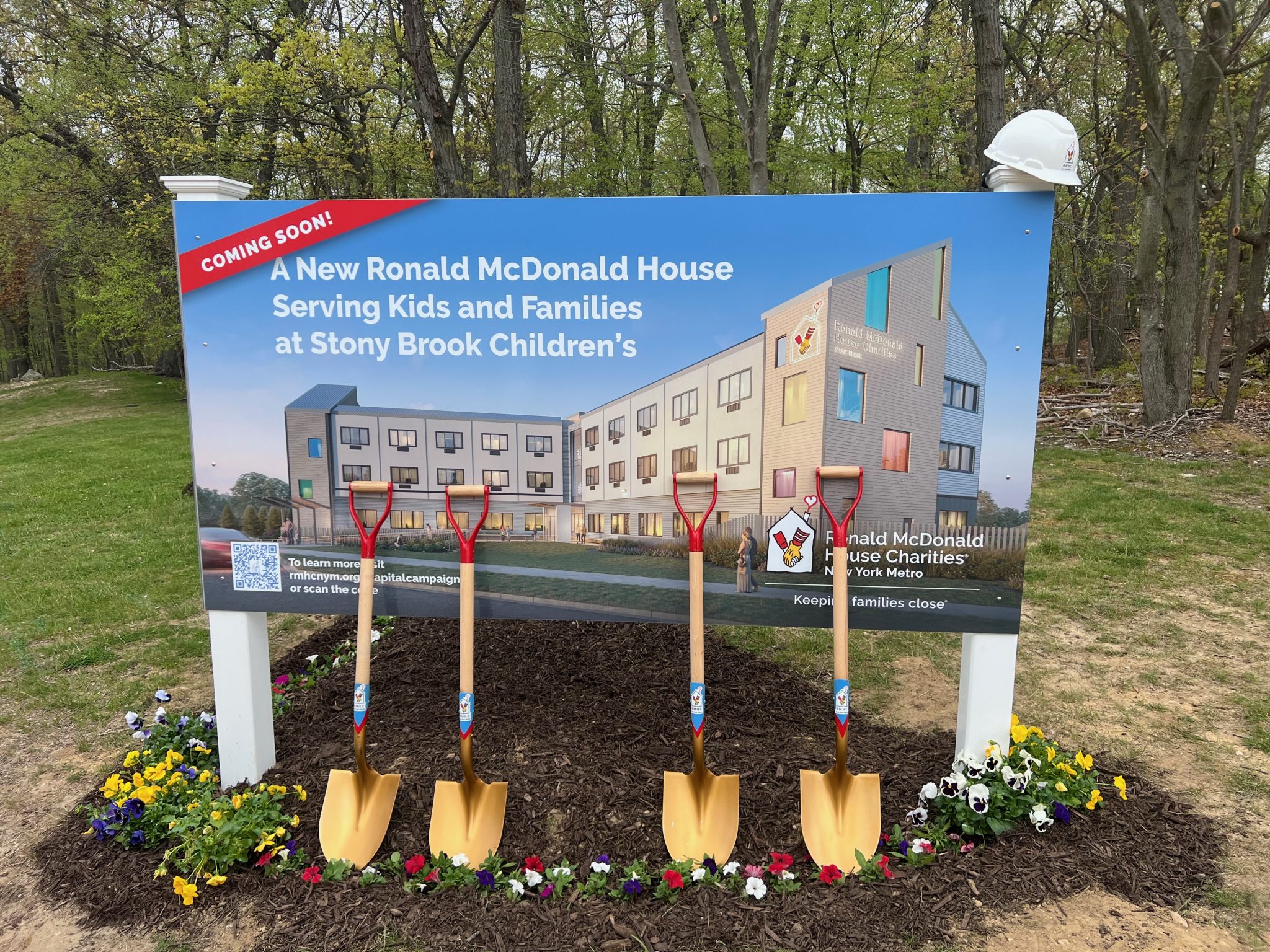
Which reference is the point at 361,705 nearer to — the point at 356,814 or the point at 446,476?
the point at 356,814

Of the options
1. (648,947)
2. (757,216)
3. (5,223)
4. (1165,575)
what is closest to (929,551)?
(757,216)

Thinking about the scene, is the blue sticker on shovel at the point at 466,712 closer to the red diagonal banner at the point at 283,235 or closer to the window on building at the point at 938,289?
the red diagonal banner at the point at 283,235

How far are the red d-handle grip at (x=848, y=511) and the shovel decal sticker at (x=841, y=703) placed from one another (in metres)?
0.51

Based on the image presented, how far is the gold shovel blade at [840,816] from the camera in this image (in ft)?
8.83

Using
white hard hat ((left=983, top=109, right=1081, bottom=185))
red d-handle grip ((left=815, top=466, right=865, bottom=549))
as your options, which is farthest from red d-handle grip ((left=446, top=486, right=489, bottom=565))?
white hard hat ((left=983, top=109, right=1081, bottom=185))

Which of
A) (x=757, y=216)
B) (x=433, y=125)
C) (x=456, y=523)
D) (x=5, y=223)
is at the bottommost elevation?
(x=456, y=523)

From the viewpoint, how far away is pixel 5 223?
60.3 ft

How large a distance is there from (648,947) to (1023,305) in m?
2.52

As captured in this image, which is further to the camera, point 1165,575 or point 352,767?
point 1165,575

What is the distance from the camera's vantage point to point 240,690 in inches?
123

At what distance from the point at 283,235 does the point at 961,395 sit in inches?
104

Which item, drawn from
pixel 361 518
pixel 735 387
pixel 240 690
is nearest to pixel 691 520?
pixel 735 387

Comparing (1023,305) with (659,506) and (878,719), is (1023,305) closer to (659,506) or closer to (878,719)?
(659,506)

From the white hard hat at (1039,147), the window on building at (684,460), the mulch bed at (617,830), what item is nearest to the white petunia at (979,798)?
the mulch bed at (617,830)
